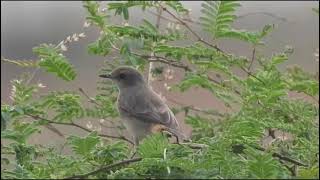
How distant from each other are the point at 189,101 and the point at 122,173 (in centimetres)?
398

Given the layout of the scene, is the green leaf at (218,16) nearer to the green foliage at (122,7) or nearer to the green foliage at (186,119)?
the green foliage at (186,119)

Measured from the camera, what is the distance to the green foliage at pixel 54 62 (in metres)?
4.13

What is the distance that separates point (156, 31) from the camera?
462 cm

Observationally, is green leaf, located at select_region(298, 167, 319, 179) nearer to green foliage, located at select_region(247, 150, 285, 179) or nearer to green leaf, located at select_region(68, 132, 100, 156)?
green foliage, located at select_region(247, 150, 285, 179)

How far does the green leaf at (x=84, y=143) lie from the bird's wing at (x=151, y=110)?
8.34 ft

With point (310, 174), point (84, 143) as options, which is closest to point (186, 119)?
point (84, 143)

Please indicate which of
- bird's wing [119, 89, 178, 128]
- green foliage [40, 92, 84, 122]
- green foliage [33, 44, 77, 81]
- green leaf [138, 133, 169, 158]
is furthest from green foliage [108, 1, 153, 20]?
green leaf [138, 133, 169, 158]

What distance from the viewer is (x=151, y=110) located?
608cm

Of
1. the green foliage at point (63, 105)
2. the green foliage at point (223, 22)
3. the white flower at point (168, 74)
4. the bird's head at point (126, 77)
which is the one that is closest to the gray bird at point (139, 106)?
the bird's head at point (126, 77)

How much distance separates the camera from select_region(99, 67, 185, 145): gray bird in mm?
5707

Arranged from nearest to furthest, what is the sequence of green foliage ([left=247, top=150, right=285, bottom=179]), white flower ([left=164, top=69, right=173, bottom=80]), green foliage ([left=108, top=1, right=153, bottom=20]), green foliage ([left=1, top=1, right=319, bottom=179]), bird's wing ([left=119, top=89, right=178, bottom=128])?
green foliage ([left=247, top=150, right=285, bottom=179])
green foliage ([left=1, top=1, right=319, bottom=179])
green foliage ([left=108, top=1, right=153, bottom=20])
white flower ([left=164, top=69, right=173, bottom=80])
bird's wing ([left=119, top=89, right=178, bottom=128])

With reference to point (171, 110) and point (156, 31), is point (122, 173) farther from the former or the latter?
point (171, 110)

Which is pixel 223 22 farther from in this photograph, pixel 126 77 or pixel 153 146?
pixel 153 146

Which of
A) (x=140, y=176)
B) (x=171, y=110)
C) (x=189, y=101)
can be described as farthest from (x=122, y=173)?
(x=189, y=101)
